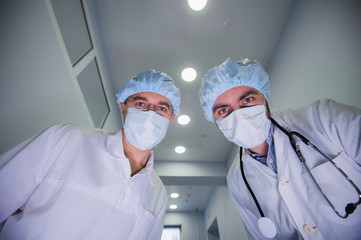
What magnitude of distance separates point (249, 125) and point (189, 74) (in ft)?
3.99

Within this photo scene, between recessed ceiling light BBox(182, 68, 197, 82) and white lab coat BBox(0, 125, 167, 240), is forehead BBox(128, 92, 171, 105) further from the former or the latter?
recessed ceiling light BBox(182, 68, 197, 82)

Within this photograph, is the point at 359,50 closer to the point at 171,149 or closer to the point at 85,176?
the point at 85,176

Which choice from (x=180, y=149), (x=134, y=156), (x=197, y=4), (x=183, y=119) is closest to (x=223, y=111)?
(x=134, y=156)

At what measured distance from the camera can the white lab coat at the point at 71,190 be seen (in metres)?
0.70

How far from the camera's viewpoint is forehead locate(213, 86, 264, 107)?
111cm

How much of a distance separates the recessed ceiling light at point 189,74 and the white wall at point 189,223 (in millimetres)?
5226

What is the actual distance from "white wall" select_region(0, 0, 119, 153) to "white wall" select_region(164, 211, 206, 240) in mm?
5554

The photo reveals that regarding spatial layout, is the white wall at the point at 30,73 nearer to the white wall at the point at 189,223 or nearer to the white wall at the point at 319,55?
the white wall at the point at 319,55

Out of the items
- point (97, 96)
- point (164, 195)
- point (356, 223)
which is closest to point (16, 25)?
point (97, 96)

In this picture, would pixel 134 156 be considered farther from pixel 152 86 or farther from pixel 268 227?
pixel 268 227

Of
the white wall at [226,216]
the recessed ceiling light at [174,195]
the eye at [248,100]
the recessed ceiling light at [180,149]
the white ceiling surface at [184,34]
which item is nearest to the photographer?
the eye at [248,100]

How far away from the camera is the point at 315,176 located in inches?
31.6

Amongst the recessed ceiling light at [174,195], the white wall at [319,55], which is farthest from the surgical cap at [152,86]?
the recessed ceiling light at [174,195]

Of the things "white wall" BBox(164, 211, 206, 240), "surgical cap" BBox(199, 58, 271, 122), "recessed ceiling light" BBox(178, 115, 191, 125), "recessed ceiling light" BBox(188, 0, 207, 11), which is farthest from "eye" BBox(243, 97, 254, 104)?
"white wall" BBox(164, 211, 206, 240)
